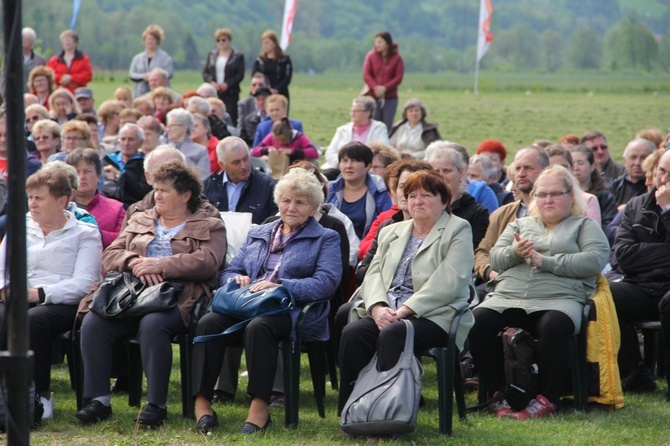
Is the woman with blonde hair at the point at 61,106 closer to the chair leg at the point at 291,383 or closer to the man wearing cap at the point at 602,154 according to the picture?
the man wearing cap at the point at 602,154

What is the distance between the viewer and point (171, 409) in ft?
19.5

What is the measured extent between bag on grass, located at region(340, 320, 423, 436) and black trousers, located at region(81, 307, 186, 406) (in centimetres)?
112

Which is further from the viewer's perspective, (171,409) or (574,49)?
(574,49)

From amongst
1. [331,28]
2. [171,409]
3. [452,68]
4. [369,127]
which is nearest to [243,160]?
[171,409]

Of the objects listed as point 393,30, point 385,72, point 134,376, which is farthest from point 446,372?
point 393,30

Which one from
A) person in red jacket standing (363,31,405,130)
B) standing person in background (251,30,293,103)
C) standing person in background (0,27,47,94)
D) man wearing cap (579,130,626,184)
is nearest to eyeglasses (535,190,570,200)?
man wearing cap (579,130,626,184)

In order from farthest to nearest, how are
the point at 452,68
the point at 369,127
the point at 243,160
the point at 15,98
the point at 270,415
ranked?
the point at 452,68
the point at 369,127
the point at 243,160
the point at 270,415
the point at 15,98

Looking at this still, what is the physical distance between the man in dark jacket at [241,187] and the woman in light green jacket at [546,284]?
2.09 meters

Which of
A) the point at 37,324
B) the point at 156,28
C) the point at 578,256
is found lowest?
the point at 37,324

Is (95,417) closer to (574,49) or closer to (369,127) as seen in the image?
(369,127)

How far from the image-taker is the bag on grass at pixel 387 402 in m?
5.02

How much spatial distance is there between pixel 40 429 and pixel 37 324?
67 cm

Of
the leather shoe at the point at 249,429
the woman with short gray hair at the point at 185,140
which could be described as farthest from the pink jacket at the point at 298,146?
the leather shoe at the point at 249,429

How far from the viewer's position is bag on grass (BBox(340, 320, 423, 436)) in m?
5.02
